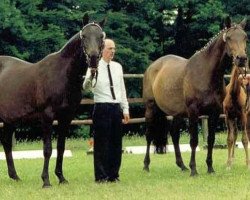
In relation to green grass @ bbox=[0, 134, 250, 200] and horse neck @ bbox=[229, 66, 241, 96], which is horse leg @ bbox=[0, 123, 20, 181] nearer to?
green grass @ bbox=[0, 134, 250, 200]

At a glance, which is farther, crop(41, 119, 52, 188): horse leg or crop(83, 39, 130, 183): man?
crop(83, 39, 130, 183): man

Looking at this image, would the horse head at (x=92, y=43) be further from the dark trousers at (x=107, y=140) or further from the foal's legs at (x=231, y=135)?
the foal's legs at (x=231, y=135)

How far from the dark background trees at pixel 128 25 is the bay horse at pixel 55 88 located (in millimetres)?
14044

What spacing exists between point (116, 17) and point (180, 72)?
16.2 meters

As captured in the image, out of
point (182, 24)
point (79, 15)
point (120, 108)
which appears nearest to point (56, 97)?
point (120, 108)

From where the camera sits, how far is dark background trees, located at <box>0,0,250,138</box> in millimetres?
24719

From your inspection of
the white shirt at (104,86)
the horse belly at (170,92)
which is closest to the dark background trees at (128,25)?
the horse belly at (170,92)

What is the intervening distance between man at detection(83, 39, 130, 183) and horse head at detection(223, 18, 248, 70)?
1.72 metres

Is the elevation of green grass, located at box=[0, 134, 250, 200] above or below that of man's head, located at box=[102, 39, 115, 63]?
below

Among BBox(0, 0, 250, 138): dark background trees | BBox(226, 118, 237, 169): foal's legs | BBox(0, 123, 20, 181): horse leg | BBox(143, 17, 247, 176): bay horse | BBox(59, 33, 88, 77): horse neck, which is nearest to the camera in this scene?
BBox(59, 33, 88, 77): horse neck

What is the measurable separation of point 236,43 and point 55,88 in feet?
9.04

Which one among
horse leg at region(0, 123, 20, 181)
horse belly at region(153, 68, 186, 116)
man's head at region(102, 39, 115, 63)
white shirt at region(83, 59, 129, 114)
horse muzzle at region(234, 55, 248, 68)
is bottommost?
horse leg at region(0, 123, 20, 181)

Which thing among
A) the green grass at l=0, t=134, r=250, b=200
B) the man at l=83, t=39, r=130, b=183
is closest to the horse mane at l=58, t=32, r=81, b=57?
the man at l=83, t=39, r=130, b=183

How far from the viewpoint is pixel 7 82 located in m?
9.98
